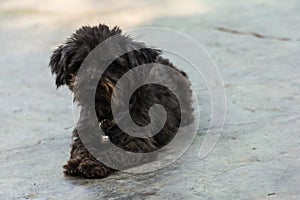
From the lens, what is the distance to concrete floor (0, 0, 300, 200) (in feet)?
17.2

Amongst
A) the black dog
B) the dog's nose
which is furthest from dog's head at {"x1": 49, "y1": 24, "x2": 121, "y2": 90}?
the dog's nose

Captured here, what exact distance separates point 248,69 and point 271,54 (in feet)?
1.51

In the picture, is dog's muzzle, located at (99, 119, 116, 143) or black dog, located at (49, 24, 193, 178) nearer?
black dog, located at (49, 24, 193, 178)

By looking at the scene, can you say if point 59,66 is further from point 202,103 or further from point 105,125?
point 202,103

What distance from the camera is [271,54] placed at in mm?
8023

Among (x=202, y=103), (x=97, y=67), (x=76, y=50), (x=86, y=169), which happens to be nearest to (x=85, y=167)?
(x=86, y=169)

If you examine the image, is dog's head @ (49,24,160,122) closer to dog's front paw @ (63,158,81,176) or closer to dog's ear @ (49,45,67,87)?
dog's ear @ (49,45,67,87)

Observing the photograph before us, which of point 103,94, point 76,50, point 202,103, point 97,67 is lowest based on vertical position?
point 202,103

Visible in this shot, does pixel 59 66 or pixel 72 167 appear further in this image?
pixel 59 66

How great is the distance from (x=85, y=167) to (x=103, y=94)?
50 cm

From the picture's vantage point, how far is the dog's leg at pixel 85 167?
5.46m

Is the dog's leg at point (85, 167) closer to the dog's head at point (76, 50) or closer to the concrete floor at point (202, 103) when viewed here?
the concrete floor at point (202, 103)

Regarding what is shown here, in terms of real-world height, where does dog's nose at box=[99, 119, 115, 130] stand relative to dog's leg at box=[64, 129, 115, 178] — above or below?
above

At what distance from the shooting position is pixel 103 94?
550cm
